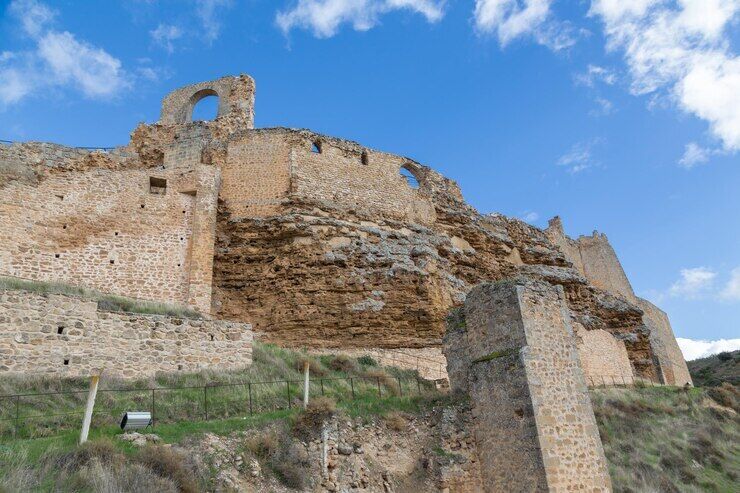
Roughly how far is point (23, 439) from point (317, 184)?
14750 mm

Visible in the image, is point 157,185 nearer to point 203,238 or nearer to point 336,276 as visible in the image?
point 203,238

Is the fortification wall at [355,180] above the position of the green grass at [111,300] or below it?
above

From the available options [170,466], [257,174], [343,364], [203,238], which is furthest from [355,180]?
[170,466]

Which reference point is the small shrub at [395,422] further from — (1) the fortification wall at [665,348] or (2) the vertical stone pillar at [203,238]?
(1) the fortification wall at [665,348]

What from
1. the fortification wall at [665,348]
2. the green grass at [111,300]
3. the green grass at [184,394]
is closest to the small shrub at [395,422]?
the green grass at [184,394]

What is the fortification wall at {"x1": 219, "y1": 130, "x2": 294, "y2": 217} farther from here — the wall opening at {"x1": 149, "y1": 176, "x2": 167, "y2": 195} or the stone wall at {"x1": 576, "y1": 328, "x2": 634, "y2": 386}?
the stone wall at {"x1": 576, "y1": 328, "x2": 634, "y2": 386}

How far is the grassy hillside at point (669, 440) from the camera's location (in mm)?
14430

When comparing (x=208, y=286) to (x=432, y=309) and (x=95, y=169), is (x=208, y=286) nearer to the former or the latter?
(x=95, y=169)

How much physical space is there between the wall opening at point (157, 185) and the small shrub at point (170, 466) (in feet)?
42.7

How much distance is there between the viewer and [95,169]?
19.5m

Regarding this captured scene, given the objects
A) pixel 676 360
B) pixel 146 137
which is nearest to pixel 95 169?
pixel 146 137

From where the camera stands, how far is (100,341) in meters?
12.2

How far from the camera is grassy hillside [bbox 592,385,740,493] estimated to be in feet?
47.3

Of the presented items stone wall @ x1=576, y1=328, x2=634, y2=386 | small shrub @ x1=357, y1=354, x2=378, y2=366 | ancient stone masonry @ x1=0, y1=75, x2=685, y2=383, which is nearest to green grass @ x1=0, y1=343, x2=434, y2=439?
small shrub @ x1=357, y1=354, x2=378, y2=366
